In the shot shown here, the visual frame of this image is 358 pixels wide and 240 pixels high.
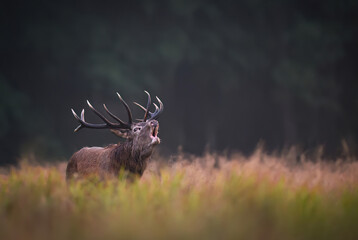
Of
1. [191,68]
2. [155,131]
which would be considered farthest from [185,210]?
[191,68]

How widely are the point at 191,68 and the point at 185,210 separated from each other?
1536 centimetres

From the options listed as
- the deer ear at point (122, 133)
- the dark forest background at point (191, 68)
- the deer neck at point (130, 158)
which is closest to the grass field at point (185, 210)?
the deer neck at point (130, 158)

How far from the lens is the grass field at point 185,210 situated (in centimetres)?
263

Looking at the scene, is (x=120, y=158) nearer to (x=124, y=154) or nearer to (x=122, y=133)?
(x=124, y=154)

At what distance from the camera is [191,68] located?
18.2m

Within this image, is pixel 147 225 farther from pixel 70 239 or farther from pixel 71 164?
pixel 71 164

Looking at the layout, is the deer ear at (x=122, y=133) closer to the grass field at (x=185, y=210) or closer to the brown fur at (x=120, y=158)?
the brown fur at (x=120, y=158)

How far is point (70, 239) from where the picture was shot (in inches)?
101

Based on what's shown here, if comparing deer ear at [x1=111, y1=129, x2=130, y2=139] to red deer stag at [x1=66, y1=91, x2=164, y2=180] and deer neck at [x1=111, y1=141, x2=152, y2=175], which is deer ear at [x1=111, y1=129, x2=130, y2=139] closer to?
red deer stag at [x1=66, y1=91, x2=164, y2=180]

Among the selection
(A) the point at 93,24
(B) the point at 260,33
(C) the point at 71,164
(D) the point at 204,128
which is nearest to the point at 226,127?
(D) the point at 204,128

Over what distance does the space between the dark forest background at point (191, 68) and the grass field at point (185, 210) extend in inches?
449

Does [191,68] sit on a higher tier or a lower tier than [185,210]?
higher

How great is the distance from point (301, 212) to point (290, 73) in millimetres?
14488

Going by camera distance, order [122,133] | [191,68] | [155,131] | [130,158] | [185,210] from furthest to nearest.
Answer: [191,68] → [122,133] → [130,158] → [155,131] → [185,210]
